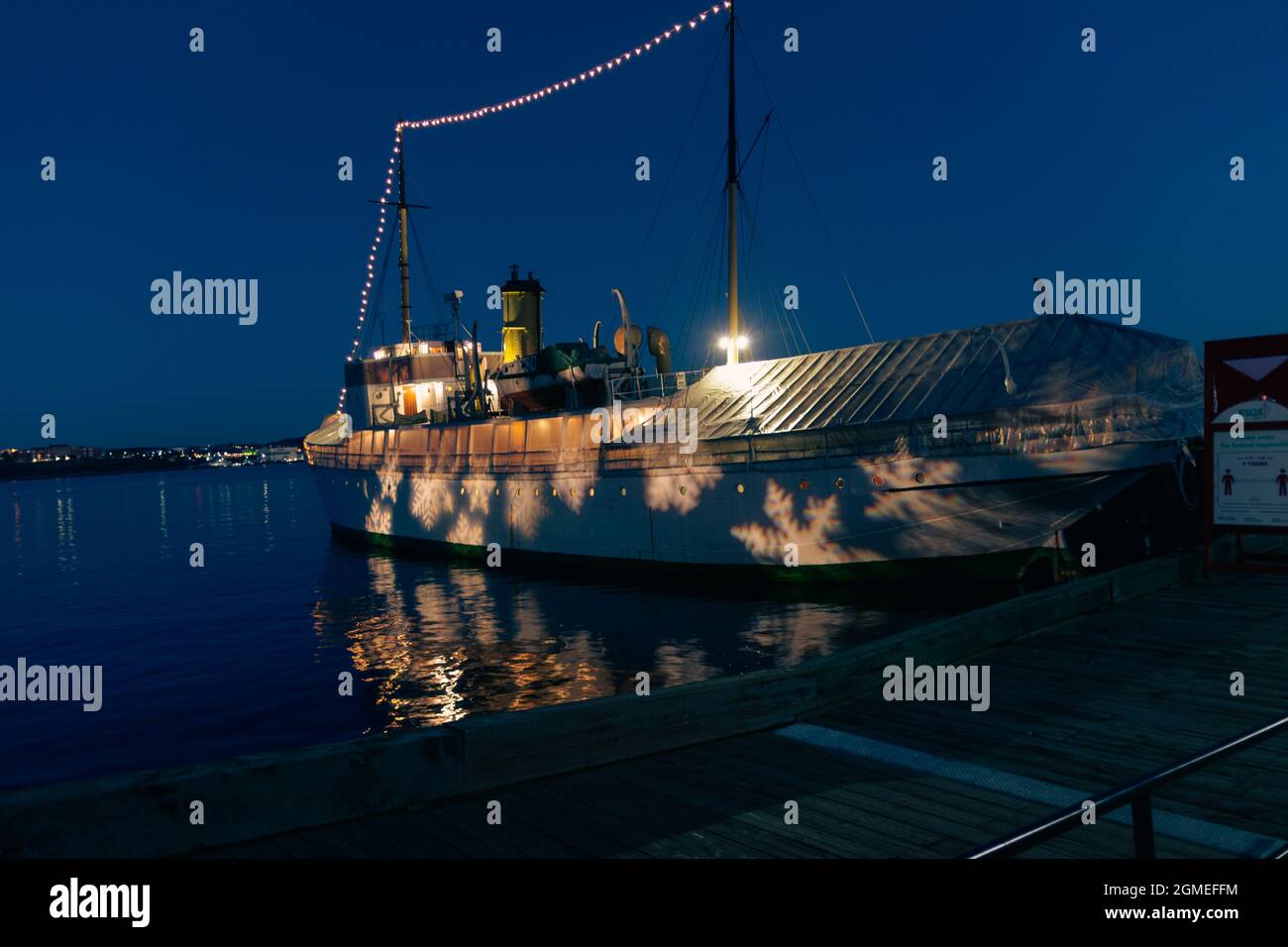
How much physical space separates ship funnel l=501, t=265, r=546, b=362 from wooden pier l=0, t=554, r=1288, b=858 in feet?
148

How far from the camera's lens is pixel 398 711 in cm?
1825

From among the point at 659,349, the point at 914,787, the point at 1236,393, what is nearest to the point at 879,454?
the point at 1236,393

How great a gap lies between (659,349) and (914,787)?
32709mm

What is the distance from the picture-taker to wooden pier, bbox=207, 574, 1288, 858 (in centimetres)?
604

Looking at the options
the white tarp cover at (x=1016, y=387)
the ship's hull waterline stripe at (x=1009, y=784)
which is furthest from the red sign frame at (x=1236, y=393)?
the ship's hull waterline stripe at (x=1009, y=784)

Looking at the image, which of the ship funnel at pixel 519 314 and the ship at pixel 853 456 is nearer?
the ship at pixel 853 456
